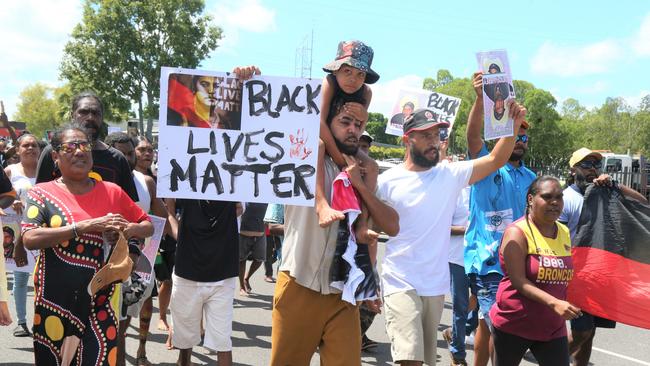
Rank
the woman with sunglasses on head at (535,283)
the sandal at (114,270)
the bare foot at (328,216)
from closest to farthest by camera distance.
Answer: the bare foot at (328,216) → the sandal at (114,270) → the woman with sunglasses on head at (535,283)

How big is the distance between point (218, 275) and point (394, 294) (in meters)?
1.53

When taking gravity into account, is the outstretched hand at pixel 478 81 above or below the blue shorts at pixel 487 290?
above

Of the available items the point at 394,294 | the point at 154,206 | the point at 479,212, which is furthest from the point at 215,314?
the point at 479,212

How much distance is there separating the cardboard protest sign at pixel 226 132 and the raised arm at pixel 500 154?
4.21 ft

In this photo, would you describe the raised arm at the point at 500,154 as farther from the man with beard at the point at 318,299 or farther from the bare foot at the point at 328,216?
the bare foot at the point at 328,216

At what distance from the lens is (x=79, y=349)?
3.62 metres

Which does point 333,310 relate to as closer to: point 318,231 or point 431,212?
point 318,231

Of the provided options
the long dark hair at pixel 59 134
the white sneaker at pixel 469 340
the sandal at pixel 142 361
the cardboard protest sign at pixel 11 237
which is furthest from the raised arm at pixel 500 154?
the cardboard protest sign at pixel 11 237

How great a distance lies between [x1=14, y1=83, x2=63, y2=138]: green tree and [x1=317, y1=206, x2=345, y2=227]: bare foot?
90929 millimetres

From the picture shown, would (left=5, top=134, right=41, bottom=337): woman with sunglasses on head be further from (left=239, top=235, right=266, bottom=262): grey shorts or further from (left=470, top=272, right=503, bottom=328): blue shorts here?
(left=470, top=272, right=503, bottom=328): blue shorts

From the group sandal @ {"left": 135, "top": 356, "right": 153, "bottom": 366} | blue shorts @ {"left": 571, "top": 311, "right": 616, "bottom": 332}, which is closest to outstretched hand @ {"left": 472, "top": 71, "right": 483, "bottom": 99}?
blue shorts @ {"left": 571, "top": 311, "right": 616, "bottom": 332}

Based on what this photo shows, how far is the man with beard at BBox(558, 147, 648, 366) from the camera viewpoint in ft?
16.9

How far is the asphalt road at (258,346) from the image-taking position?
19.9ft

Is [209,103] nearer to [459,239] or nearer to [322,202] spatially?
[322,202]
